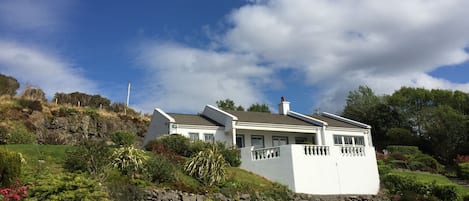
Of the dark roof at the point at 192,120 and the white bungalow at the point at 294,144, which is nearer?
the white bungalow at the point at 294,144

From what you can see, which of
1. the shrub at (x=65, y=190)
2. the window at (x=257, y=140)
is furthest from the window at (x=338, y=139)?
the shrub at (x=65, y=190)

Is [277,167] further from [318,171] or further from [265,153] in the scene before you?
[318,171]

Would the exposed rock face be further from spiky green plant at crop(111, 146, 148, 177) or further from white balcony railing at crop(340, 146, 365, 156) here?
white balcony railing at crop(340, 146, 365, 156)

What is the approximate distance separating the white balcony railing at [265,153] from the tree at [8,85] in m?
34.0

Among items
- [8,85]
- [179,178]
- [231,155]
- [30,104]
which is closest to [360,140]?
[231,155]

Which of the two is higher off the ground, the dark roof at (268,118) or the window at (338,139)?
the dark roof at (268,118)

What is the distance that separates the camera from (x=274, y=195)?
23000mm

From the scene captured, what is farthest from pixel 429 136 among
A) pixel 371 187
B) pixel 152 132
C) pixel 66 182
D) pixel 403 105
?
pixel 66 182

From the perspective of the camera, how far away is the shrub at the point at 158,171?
808 inches

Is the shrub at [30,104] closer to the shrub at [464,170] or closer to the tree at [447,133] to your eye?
the shrub at [464,170]

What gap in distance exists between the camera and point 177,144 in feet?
88.6

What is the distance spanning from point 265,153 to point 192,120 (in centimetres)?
796

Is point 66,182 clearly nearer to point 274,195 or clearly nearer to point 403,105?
point 274,195

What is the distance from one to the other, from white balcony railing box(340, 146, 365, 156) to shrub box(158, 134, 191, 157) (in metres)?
9.31
